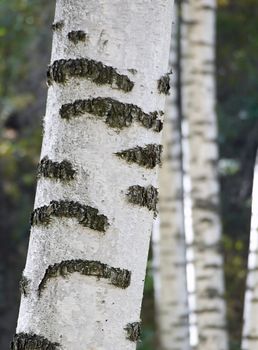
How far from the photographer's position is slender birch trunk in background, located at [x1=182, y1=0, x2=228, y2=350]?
19.2 ft

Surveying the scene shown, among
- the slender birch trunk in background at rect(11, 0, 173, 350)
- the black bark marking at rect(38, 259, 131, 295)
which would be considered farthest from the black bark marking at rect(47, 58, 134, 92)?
the black bark marking at rect(38, 259, 131, 295)

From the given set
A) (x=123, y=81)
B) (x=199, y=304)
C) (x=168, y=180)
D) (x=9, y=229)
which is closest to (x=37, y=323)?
(x=123, y=81)

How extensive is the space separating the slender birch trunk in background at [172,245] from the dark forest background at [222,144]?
10.0ft

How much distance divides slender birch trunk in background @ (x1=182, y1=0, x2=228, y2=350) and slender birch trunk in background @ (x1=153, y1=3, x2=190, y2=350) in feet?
0.70

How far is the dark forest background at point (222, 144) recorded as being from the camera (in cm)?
1052

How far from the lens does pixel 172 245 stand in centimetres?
647

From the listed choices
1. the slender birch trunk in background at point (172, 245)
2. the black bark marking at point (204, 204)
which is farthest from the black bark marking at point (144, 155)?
the slender birch trunk in background at point (172, 245)

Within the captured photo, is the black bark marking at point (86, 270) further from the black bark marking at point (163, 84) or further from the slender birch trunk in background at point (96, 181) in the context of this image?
the black bark marking at point (163, 84)

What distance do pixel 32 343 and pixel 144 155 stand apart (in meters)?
0.35

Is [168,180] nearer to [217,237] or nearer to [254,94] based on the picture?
[217,237]

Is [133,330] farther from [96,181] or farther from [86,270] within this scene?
[96,181]

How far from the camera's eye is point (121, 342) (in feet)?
4.42

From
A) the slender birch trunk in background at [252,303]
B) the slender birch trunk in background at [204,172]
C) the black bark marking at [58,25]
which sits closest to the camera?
the black bark marking at [58,25]

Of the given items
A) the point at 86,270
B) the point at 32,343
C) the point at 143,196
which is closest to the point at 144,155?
the point at 143,196
